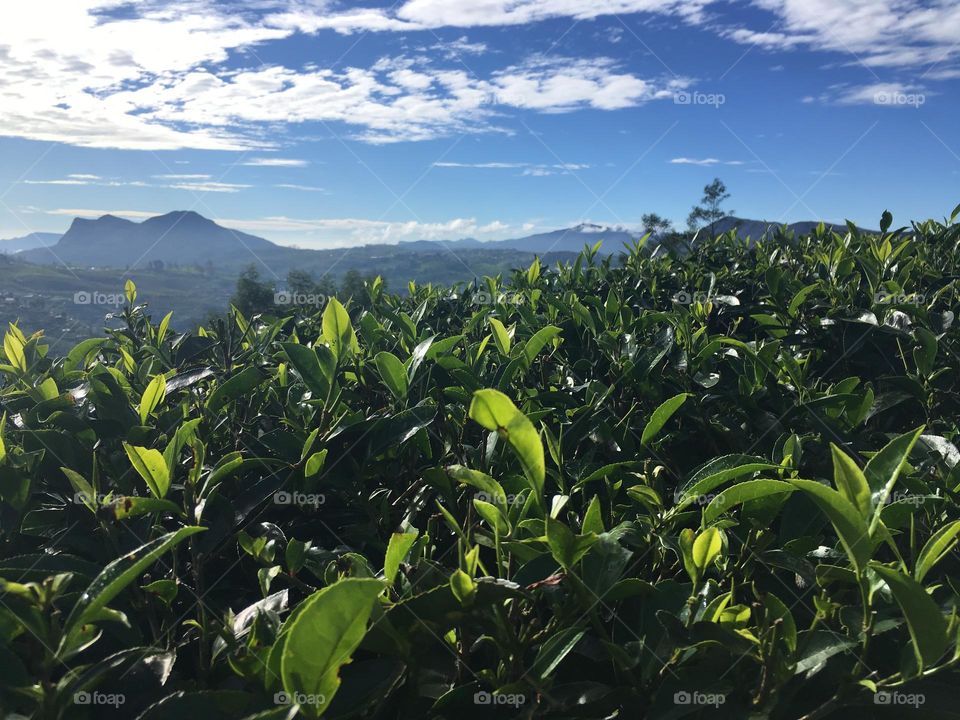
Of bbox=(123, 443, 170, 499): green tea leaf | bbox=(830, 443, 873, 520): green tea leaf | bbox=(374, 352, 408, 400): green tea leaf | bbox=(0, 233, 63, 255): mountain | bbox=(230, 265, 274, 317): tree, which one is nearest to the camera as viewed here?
bbox=(830, 443, 873, 520): green tea leaf

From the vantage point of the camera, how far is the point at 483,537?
127 cm

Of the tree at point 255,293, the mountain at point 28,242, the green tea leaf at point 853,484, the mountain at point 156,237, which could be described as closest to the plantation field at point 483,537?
the green tea leaf at point 853,484

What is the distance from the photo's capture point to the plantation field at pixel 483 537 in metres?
0.91

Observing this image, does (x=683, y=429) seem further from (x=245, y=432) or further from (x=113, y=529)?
(x=113, y=529)

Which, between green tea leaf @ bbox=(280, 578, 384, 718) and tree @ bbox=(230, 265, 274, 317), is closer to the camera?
green tea leaf @ bbox=(280, 578, 384, 718)

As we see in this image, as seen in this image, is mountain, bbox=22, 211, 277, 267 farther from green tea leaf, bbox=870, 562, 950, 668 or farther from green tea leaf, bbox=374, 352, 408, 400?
green tea leaf, bbox=870, 562, 950, 668

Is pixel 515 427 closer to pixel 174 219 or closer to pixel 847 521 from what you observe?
pixel 847 521

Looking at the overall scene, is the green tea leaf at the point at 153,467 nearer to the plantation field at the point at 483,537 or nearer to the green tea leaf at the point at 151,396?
the plantation field at the point at 483,537

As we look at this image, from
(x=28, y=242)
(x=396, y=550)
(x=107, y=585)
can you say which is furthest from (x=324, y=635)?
(x=28, y=242)

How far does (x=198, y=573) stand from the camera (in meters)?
1.20

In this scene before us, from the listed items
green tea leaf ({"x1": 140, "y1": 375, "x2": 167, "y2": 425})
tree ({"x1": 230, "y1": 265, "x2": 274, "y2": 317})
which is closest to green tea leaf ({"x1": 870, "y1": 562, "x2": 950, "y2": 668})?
green tea leaf ({"x1": 140, "y1": 375, "x2": 167, "y2": 425})

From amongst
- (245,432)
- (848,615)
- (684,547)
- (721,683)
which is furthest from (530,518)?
(245,432)

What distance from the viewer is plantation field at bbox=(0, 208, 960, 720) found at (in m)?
0.91

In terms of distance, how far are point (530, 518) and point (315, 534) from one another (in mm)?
594
